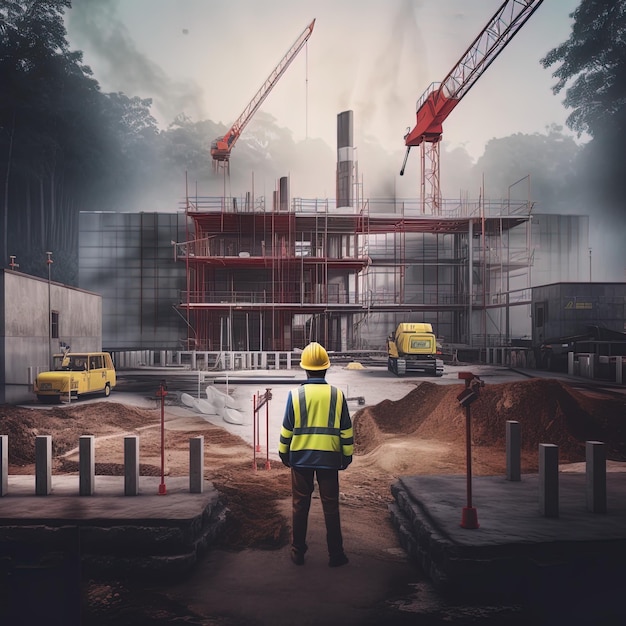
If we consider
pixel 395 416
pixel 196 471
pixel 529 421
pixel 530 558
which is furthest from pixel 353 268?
pixel 530 558

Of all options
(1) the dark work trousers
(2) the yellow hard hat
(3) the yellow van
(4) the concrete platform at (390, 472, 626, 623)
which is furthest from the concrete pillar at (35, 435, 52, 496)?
(3) the yellow van

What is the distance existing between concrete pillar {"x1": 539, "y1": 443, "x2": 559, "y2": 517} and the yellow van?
43.4ft

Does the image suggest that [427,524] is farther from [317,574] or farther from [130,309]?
[130,309]

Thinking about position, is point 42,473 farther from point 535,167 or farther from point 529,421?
point 535,167

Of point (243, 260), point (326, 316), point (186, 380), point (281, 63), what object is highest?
point (281, 63)

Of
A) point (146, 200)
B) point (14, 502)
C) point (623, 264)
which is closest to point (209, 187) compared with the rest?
point (146, 200)

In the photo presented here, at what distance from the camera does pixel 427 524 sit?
5.12 m

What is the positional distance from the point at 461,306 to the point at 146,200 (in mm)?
40557

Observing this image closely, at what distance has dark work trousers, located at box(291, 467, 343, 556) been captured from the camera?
15.6ft

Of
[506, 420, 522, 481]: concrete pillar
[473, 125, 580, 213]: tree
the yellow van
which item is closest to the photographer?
[506, 420, 522, 481]: concrete pillar

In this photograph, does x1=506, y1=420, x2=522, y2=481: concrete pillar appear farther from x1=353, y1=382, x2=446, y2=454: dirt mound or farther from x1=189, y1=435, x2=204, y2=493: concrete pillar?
x1=353, y1=382, x2=446, y2=454: dirt mound

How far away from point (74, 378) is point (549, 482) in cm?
1361

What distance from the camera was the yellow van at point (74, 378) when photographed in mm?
15141

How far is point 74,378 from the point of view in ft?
50.2
